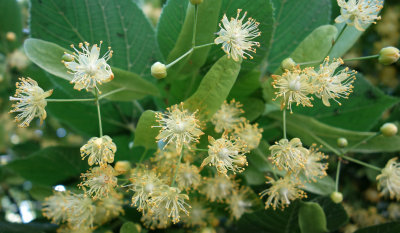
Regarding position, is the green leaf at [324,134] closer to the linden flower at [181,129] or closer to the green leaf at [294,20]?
the green leaf at [294,20]

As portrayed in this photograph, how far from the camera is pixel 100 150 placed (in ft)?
2.78

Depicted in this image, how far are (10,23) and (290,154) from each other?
57.7 inches

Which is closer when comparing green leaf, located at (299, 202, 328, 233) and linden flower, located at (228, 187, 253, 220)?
green leaf, located at (299, 202, 328, 233)

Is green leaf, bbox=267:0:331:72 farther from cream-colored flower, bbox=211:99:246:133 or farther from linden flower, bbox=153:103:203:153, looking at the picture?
linden flower, bbox=153:103:203:153

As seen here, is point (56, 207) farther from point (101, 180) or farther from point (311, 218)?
point (311, 218)

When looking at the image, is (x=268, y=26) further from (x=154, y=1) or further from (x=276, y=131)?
(x=154, y=1)

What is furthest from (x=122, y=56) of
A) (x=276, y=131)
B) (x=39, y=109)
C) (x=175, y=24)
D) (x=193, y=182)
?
(x=276, y=131)

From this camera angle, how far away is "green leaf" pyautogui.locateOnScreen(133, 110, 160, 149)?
85cm

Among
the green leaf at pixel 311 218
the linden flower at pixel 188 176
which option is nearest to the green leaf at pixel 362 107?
the green leaf at pixel 311 218

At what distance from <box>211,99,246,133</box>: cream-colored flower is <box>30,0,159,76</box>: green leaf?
307 mm

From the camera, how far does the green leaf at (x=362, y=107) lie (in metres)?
1.18

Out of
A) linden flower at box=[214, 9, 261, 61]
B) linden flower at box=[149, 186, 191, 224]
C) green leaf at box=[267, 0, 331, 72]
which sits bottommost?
linden flower at box=[149, 186, 191, 224]

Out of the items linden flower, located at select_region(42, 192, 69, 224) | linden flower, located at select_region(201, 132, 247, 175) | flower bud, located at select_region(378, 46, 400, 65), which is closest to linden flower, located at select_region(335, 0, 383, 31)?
flower bud, located at select_region(378, 46, 400, 65)

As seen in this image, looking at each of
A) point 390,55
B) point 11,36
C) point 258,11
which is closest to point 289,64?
point 258,11
